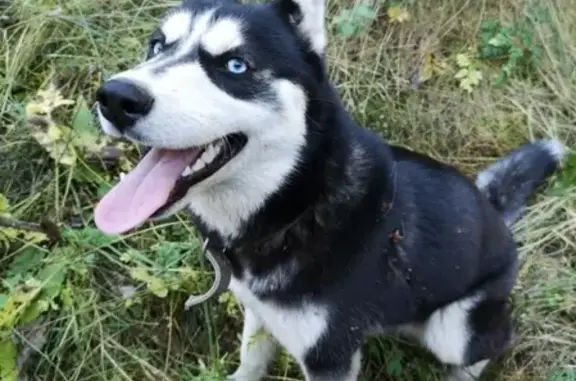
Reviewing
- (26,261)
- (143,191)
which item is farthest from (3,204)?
(143,191)

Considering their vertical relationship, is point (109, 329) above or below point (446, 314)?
below

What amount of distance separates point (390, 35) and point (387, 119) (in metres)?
0.39

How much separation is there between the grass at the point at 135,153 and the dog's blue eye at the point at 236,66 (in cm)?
106

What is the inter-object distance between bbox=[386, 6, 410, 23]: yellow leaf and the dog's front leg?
1439mm

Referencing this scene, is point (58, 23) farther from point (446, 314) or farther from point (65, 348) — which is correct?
point (446, 314)

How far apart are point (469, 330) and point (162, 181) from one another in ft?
3.60

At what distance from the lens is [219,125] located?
1854mm

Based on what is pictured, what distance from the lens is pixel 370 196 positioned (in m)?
2.23

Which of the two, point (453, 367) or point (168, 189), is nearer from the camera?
point (168, 189)

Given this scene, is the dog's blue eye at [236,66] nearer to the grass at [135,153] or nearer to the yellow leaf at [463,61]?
the grass at [135,153]

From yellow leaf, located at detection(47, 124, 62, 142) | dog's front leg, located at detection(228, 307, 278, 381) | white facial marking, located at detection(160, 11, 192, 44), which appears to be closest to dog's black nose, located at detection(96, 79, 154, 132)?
white facial marking, located at detection(160, 11, 192, 44)

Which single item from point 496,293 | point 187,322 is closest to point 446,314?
point 496,293

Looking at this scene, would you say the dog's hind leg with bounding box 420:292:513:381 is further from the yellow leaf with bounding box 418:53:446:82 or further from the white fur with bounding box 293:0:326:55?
the yellow leaf with bounding box 418:53:446:82

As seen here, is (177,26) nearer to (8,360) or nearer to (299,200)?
(299,200)
